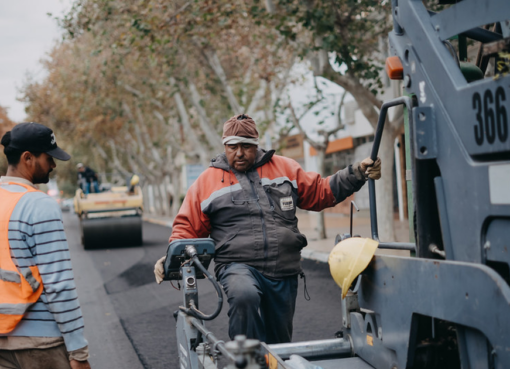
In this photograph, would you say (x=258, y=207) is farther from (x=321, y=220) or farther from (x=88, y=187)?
(x=88, y=187)

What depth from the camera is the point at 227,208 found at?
12.8 ft

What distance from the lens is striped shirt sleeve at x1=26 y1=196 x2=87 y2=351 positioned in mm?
2742

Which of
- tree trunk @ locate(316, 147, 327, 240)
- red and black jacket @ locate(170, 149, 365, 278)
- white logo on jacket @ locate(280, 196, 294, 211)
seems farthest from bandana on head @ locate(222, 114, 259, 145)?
tree trunk @ locate(316, 147, 327, 240)

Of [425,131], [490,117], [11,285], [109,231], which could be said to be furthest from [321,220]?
[490,117]

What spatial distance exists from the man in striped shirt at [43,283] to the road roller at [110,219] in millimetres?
14754

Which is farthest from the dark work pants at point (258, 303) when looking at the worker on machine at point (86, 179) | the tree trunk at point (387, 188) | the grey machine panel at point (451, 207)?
the worker on machine at point (86, 179)

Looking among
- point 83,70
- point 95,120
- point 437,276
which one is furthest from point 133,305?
point 95,120

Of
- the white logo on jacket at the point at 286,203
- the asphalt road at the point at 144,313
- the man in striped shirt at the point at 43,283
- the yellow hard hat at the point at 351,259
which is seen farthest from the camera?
the asphalt road at the point at 144,313

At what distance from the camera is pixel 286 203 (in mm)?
3965

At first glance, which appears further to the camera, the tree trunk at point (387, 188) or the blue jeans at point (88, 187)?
the blue jeans at point (88, 187)

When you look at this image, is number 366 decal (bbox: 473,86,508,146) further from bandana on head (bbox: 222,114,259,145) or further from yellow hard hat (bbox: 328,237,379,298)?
bandana on head (bbox: 222,114,259,145)

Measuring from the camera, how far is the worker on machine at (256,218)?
3799 mm

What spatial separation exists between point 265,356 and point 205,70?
20.4 metres

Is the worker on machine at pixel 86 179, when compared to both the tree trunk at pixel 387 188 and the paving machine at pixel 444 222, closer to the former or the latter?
the tree trunk at pixel 387 188
